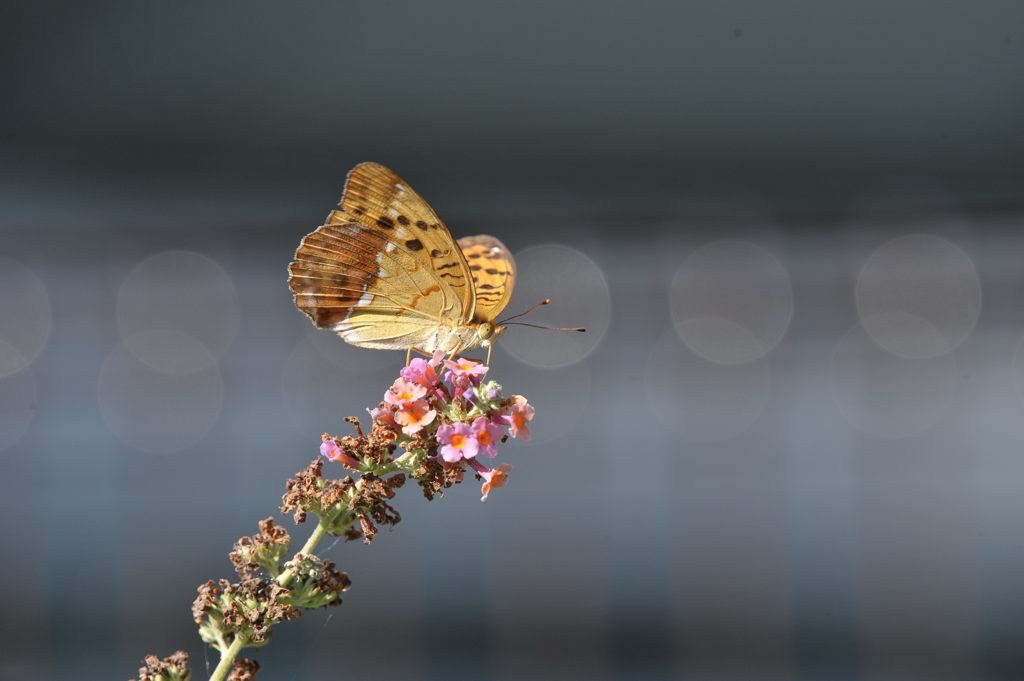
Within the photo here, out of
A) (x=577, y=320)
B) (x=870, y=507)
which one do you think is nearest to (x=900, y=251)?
(x=870, y=507)

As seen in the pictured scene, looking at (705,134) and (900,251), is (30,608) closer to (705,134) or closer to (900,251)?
(705,134)

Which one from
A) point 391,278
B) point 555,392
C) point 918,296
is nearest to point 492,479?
point 391,278

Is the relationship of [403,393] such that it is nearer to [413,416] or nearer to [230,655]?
[413,416]

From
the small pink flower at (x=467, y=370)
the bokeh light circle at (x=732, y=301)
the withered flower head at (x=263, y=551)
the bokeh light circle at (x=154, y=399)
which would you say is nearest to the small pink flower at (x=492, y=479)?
the small pink flower at (x=467, y=370)

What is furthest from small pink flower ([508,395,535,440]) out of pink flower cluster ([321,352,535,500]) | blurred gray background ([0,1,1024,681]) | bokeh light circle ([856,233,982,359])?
bokeh light circle ([856,233,982,359])

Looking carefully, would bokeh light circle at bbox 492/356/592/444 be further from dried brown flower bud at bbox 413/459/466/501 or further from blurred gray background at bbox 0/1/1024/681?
dried brown flower bud at bbox 413/459/466/501

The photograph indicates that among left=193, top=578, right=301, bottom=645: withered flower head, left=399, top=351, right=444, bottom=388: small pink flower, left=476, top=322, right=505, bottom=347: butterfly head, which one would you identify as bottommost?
left=193, top=578, right=301, bottom=645: withered flower head

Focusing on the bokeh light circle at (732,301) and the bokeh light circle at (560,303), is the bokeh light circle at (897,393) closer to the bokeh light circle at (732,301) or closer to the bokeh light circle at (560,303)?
the bokeh light circle at (732,301)
